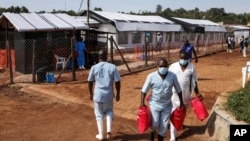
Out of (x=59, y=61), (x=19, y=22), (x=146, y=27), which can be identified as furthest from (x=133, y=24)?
(x=19, y=22)

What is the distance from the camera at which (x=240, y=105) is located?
6.65 m

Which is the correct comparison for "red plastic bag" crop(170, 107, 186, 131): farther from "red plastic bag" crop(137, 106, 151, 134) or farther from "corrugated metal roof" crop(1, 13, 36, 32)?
"corrugated metal roof" crop(1, 13, 36, 32)

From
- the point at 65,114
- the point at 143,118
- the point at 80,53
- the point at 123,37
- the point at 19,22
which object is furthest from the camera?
the point at 123,37

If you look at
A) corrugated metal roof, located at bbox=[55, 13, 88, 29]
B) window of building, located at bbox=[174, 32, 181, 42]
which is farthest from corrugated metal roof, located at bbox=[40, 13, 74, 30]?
window of building, located at bbox=[174, 32, 181, 42]

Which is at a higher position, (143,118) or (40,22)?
(40,22)

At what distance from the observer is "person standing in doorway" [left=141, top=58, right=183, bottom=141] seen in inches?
227

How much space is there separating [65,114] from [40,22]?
370 inches

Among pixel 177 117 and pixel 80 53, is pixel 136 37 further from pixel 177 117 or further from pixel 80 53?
pixel 177 117

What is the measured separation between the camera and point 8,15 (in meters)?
→ 16.6

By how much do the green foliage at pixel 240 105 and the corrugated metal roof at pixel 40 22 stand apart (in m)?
10.8

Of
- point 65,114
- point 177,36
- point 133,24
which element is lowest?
point 65,114

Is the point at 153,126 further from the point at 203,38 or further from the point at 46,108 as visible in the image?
the point at 203,38

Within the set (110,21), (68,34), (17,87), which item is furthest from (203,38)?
(17,87)

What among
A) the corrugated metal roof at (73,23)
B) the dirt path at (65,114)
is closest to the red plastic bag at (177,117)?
the dirt path at (65,114)
